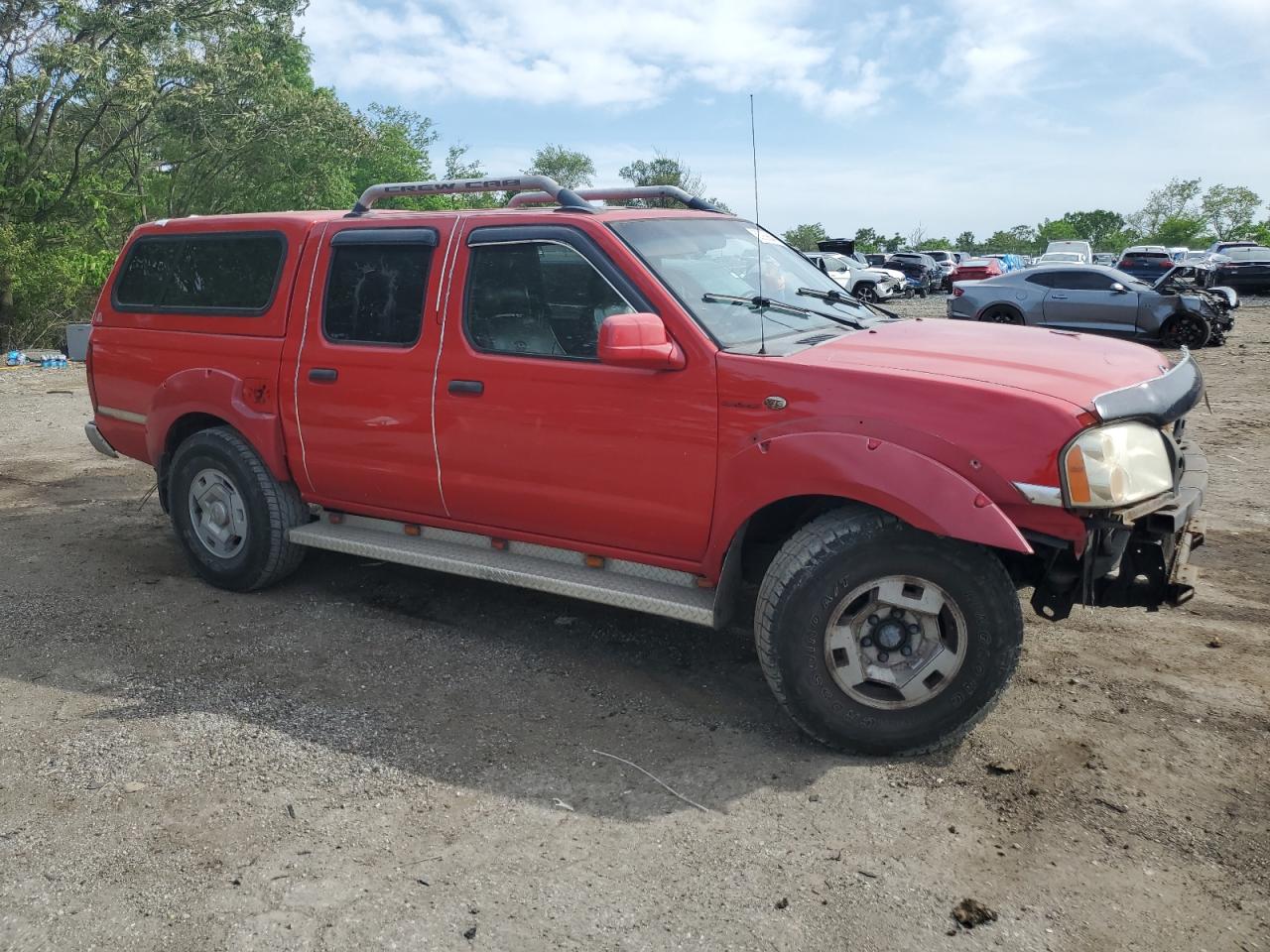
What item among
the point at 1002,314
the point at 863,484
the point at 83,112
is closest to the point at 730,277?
the point at 863,484

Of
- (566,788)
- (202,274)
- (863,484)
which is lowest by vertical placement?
(566,788)

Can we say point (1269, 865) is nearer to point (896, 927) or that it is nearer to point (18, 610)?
point (896, 927)

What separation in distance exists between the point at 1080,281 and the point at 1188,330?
1.86 meters

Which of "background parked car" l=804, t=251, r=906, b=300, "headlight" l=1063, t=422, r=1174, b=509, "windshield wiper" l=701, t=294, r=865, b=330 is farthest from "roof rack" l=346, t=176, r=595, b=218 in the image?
"background parked car" l=804, t=251, r=906, b=300

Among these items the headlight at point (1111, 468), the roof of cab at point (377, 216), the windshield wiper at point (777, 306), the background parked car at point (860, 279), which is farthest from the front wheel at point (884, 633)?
the background parked car at point (860, 279)

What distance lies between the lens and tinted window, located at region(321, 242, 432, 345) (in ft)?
16.4

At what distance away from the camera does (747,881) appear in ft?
10.5

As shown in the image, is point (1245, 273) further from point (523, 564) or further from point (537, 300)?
point (523, 564)

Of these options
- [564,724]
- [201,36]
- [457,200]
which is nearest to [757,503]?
[564,724]

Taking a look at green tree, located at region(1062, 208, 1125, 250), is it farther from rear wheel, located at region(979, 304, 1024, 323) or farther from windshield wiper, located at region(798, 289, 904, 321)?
windshield wiper, located at region(798, 289, 904, 321)

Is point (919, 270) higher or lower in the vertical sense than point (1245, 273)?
higher

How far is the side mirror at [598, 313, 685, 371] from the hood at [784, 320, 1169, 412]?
460mm

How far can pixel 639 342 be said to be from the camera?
402 cm

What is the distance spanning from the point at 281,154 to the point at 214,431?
23552 mm
